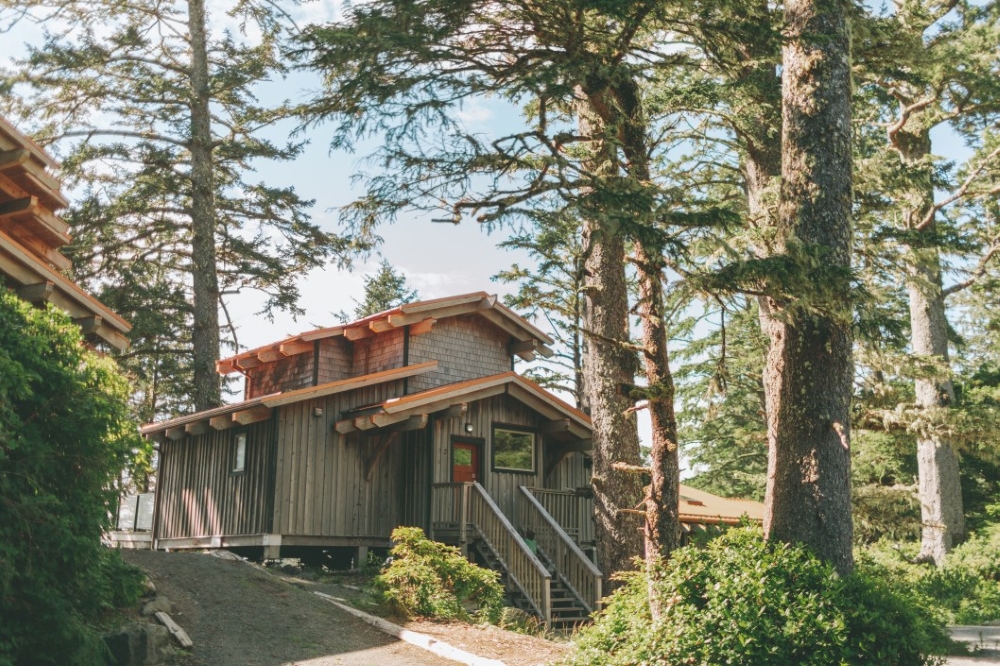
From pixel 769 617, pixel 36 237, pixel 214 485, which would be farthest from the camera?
pixel 214 485

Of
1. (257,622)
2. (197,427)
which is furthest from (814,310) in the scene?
(197,427)

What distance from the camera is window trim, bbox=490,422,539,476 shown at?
65.3 ft

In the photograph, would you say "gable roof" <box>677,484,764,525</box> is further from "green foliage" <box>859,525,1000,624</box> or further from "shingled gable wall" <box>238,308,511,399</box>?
"shingled gable wall" <box>238,308,511,399</box>

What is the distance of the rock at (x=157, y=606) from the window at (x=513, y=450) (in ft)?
31.6

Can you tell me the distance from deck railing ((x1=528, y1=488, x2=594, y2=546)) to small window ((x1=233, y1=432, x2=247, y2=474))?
6.44 metres

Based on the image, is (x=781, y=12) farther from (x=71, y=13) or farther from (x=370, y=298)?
(x=370, y=298)

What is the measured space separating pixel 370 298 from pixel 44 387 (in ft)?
110

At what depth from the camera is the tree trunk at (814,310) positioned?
891 centimetres

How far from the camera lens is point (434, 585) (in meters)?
13.2

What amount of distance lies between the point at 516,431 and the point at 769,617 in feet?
42.1

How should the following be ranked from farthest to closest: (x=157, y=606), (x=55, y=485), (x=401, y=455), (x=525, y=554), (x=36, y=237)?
(x=401, y=455) < (x=525, y=554) < (x=36, y=237) < (x=157, y=606) < (x=55, y=485)

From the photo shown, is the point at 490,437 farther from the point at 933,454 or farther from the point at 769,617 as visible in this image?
the point at 769,617

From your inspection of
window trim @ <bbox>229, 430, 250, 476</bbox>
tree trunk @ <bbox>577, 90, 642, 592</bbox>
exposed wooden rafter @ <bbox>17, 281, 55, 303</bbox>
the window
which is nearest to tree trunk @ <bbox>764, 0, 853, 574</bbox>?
tree trunk @ <bbox>577, 90, 642, 592</bbox>

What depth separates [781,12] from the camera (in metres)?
11.4
